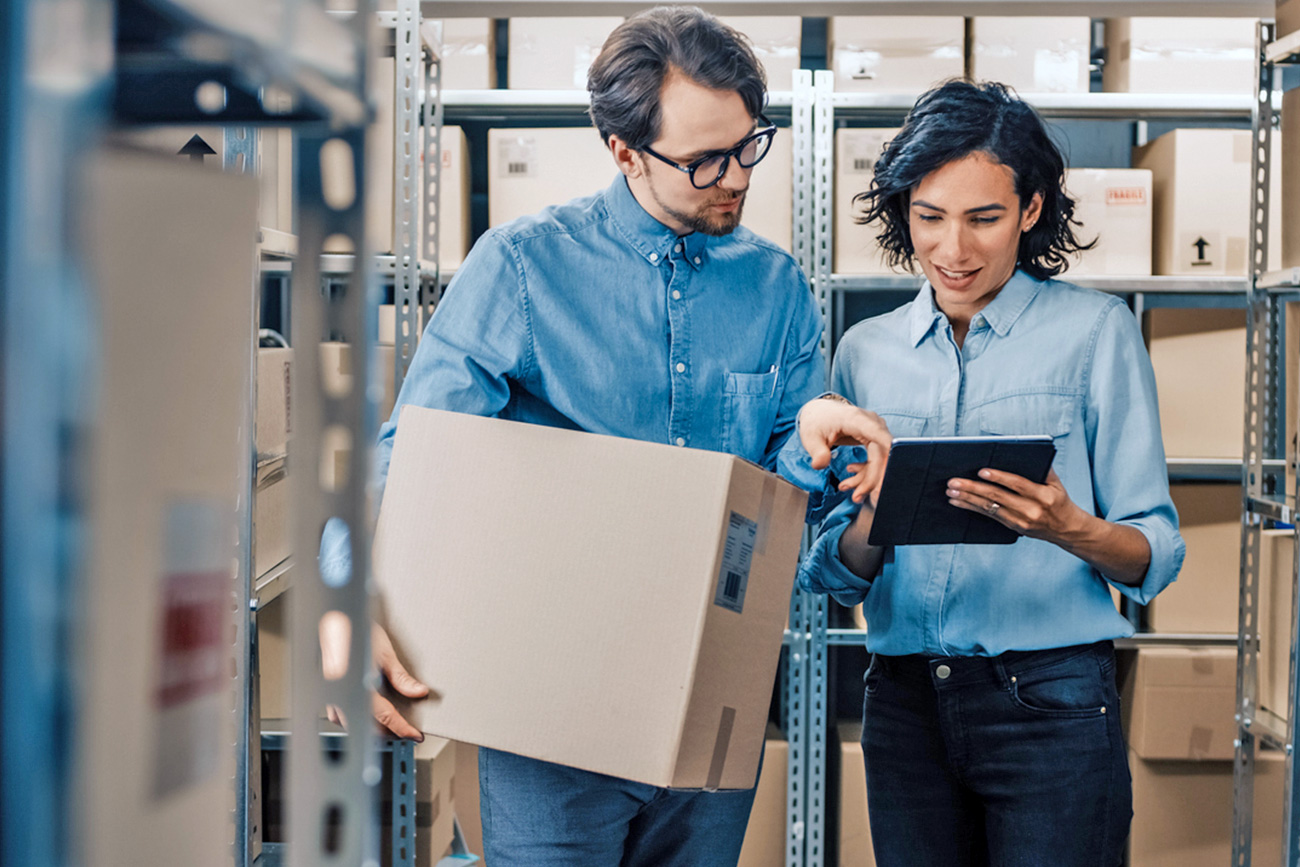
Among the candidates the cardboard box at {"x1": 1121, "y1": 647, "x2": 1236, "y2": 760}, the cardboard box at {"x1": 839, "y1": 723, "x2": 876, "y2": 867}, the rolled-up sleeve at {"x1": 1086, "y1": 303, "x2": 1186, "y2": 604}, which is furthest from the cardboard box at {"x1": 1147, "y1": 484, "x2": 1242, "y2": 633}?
the rolled-up sleeve at {"x1": 1086, "y1": 303, "x2": 1186, "y2": 604}

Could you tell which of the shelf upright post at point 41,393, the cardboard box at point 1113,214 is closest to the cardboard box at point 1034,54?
the cardboard box at point 1113,214

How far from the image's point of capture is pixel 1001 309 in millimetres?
1295

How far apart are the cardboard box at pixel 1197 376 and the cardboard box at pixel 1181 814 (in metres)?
0.70

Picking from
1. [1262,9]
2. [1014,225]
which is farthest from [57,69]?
[1262,9]

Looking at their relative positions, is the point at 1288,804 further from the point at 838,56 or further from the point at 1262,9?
the point at 838,56

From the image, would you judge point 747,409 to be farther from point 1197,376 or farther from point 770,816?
point 1197,376

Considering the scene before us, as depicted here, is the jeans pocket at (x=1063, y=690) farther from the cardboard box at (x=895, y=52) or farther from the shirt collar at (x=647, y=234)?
the cardboard box at (x=895, y=52)

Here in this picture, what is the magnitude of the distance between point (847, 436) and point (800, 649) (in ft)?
3.66

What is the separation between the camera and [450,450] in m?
0.89

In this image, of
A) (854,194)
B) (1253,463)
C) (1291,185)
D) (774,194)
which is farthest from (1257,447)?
(774,194)

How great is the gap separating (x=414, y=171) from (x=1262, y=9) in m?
1.73

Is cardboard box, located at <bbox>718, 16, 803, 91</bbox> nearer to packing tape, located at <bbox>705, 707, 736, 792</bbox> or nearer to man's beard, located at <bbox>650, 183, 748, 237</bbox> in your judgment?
man's beard, located at <bbox>650, 183, 748, 237</bbox>

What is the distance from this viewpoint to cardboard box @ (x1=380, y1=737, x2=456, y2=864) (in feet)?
6.71

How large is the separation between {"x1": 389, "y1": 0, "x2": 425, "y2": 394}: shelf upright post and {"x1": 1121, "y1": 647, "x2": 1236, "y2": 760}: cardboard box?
168 cm
